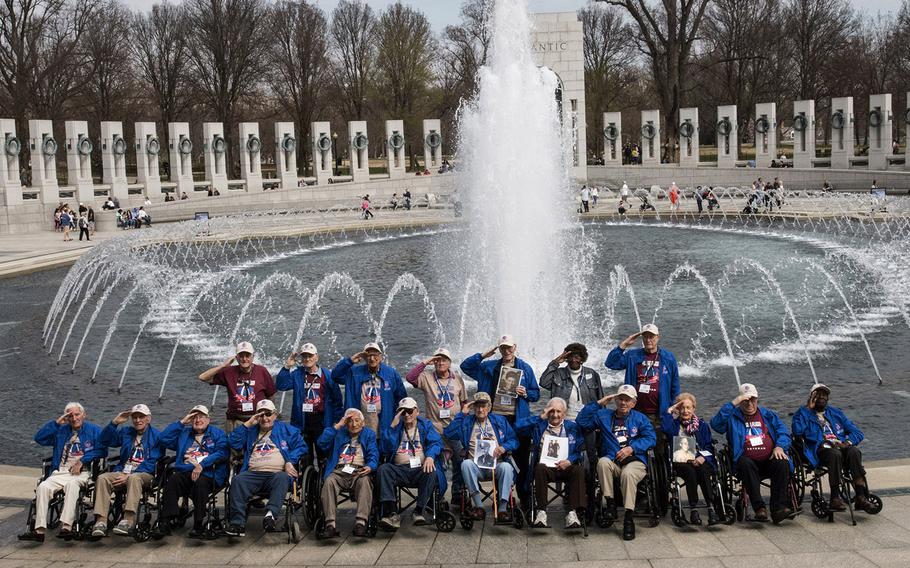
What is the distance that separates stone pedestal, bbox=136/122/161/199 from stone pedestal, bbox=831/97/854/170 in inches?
1407

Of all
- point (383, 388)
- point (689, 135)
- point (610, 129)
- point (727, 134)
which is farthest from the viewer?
point (610, 129)

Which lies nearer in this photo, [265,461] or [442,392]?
[265,461]

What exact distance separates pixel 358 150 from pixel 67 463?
162 ft

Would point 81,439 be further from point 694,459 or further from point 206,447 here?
point 694,459

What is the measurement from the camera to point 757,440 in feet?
28.8

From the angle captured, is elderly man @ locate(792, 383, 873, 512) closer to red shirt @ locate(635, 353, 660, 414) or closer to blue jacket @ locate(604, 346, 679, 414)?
blue jacket @ locate(604, 346, 679, 414)

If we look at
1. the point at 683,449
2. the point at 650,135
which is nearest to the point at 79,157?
the point at 650,135

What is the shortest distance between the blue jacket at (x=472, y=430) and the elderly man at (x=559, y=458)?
0.76 feet

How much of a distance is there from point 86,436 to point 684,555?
549 centimetres

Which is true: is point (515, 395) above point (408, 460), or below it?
above

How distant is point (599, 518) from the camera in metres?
8.72

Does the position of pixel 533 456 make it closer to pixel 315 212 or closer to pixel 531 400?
pixel 531 400

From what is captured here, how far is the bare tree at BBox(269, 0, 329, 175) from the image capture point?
244 feet

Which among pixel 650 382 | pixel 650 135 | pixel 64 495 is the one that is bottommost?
pixel 64 495
